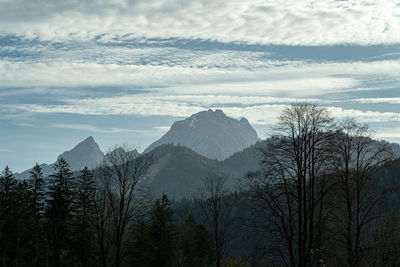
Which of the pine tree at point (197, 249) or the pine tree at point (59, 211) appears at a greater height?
the pine tree at point (59, 211)

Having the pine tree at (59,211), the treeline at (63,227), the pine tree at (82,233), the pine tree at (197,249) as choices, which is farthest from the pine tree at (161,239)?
the pine tree at (59,211)

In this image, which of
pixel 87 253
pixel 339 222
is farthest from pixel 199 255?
pixel 339 222

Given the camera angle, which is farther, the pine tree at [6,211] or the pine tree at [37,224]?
the pine tree at [37,224]

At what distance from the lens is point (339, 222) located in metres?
27.6

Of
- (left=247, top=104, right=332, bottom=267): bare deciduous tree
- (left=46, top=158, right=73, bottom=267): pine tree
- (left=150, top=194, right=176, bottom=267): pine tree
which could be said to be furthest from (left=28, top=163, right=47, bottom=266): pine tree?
(left=247, top=104, right=332, bottom=267): bare deciduous tree

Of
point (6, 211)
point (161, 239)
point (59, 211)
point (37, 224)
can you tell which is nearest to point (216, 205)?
point (161, 239)

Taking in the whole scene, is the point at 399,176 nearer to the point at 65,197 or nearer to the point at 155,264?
the point at 155,264

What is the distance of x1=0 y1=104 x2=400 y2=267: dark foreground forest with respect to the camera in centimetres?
2602

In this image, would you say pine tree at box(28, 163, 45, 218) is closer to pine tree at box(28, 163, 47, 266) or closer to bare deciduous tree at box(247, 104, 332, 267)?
pine tree at box(28, 163, 47, 266)

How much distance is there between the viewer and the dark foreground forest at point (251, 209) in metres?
26.0

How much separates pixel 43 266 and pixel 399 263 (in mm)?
43777

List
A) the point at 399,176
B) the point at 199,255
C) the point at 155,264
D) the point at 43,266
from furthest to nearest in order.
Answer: the point at 399,176, the point at 199,255, the point at 155,264, the point at 43,266

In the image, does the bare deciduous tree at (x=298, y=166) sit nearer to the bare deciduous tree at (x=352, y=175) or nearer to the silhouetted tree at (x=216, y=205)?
the bare deciduous tree at (x=352, y=175)

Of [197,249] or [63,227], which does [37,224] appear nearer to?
[63,227]
